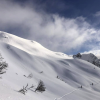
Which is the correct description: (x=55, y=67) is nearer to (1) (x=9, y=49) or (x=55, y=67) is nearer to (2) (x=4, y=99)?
(1) (x=9, y=49)

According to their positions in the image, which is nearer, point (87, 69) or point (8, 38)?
point (87, 69)

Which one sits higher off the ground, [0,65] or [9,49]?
[9,49]

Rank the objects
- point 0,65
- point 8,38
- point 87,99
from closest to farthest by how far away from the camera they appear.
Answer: point 0,65 → point 87,99 → point 8,38

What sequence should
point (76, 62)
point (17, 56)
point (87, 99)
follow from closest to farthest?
point (87, 99), point (17, 56), point (76, 62)

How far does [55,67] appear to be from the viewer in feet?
119

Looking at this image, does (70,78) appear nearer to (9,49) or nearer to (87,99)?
(87,99)

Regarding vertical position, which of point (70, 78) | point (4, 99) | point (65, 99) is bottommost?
point (4, 99)

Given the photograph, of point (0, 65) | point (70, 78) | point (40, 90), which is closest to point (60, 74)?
point (70, 78)

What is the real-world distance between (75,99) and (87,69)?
1178 inches

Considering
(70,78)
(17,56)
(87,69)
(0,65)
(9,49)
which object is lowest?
(0,65)

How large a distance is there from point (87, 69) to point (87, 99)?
28012 millimetres

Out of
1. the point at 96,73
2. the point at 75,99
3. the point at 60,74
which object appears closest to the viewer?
the point at 75,99

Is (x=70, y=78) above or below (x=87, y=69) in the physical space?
below

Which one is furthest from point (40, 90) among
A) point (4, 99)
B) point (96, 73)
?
point (96, 73)
